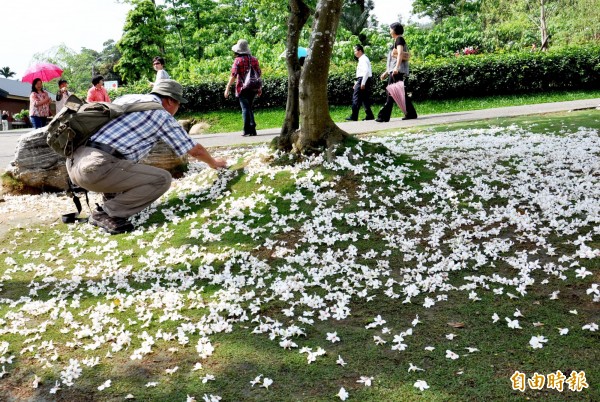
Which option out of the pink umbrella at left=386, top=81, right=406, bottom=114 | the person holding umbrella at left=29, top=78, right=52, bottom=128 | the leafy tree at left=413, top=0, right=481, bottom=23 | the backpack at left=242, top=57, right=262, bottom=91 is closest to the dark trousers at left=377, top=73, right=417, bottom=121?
the pink umbrella at left=386, top=81, right=406, bottom=114

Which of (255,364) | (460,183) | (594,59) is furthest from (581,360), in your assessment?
(594,59)

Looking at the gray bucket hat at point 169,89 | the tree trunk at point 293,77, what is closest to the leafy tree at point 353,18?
the tree trunk at point 293,77

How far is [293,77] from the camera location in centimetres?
732

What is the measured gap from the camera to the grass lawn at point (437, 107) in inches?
688

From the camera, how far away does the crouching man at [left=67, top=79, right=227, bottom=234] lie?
591cm

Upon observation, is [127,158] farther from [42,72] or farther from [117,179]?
[42,72]

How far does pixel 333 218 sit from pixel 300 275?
3.71 ft

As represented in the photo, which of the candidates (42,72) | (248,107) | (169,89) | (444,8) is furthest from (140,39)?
(169,89)

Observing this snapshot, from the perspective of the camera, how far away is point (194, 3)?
112 ft

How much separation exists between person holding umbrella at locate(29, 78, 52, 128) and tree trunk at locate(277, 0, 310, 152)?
9.59 m

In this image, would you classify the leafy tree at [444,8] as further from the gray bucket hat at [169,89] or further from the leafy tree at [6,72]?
the leafy tree at [6,72]

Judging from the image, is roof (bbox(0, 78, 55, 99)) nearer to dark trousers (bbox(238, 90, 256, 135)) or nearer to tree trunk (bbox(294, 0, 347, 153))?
dark trousers (bbox(238, 90, 256, 135))

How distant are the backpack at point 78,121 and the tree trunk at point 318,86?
1.94 m

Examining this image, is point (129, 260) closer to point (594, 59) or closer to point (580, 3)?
point (594, 59)
